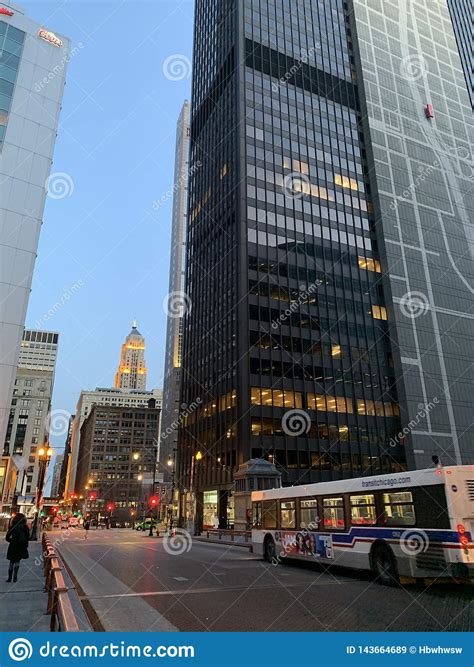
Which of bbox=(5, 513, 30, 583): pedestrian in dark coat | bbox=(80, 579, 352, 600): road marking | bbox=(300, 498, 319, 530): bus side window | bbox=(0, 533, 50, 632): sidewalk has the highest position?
bbox=(300, 498, 319, 530): bus side window

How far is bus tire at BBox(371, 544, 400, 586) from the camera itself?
12.5m

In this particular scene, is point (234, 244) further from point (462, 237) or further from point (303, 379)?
point (462, 237)

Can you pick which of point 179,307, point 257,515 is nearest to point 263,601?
point 257,515

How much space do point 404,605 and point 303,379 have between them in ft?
157

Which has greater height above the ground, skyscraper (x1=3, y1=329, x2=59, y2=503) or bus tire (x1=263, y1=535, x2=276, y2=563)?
skyscraper (x1=3, y1=329, x2=59, y2=503)

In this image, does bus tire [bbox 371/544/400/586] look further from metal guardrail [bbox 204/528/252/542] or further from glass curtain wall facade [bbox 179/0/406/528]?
glass curtain wall facade [bbox 179/0/406/528]

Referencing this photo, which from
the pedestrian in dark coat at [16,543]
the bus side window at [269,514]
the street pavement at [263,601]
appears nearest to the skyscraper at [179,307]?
the bus side window at [269,514]

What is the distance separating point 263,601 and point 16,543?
7.25m

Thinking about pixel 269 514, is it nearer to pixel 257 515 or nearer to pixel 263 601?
pixel 257 515

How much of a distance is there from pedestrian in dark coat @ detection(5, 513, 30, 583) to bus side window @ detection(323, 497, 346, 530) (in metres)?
9.62

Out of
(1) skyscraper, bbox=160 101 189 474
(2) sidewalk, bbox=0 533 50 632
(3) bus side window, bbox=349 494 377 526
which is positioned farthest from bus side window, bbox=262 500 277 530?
(1) skyscraper, bbox=160 101 189 474

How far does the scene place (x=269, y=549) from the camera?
2019cm

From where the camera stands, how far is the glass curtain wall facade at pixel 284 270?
2196 inches

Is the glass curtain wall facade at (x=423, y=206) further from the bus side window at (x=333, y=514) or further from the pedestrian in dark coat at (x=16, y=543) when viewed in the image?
the pedestrian in dark coat at (x=16, y=543)
